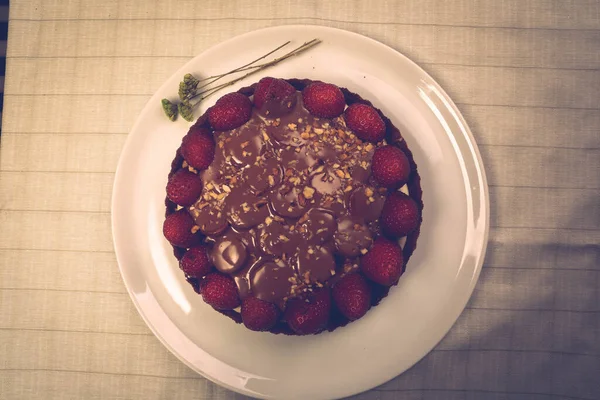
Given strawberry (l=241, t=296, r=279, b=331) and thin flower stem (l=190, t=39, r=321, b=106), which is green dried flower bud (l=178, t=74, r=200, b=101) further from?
strawberry (l=241, t=296, r=279, b=331)

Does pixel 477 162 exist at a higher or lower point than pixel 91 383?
higher

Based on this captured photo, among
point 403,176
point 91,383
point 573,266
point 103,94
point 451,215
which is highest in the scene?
point 103,94

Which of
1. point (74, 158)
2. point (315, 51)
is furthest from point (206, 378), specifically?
point (315, 51)

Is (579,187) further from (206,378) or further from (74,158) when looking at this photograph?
(74,158)

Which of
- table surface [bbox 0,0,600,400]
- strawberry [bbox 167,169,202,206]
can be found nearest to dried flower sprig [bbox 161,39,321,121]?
table surface [bbox 0,0,600,400]

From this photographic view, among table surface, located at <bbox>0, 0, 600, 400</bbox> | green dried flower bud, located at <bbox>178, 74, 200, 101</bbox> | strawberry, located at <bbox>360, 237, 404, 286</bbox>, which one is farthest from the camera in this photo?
table surface, located at <bbox>0, 0, 600, 400</bbox>

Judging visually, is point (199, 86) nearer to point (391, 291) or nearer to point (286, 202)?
point (286, 202)
